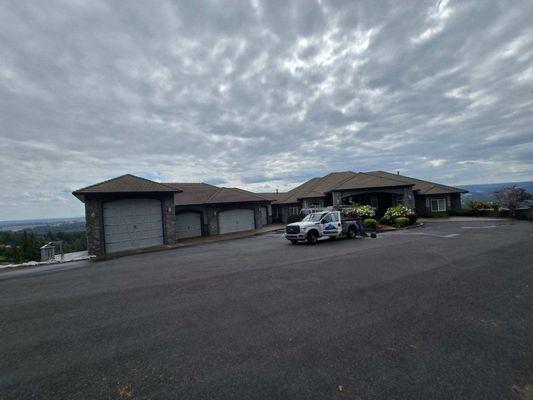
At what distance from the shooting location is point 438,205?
115ft

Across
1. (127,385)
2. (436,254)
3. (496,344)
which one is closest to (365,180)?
(436,254)

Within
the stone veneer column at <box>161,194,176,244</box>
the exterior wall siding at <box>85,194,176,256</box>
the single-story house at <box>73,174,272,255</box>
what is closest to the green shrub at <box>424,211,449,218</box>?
the single-story house at <box>73,174,272,255</box>

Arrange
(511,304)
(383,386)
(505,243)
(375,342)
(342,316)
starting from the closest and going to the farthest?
(383,386)
(375,342)
(342,316)
(511,304)
(505,243)

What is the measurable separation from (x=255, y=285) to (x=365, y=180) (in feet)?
94.9

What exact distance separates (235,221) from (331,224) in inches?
530

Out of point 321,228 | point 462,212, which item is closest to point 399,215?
point 321,228

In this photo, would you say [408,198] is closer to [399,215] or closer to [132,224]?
[399,215]

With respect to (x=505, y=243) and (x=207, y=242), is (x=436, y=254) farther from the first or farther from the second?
(x=207, y=242)

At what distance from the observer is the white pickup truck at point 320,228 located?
17250 mm

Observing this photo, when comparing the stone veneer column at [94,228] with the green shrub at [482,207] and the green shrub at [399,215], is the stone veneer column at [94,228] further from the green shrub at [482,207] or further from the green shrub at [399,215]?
the green shrub at [482,207]

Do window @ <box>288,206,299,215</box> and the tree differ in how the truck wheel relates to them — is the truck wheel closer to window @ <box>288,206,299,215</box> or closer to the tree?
window @ <box>288,206,299,215</box>

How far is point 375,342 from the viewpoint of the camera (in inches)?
180

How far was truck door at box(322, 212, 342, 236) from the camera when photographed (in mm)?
18062

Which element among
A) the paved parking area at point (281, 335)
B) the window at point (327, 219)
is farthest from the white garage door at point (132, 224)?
the window at point (327, 219)
